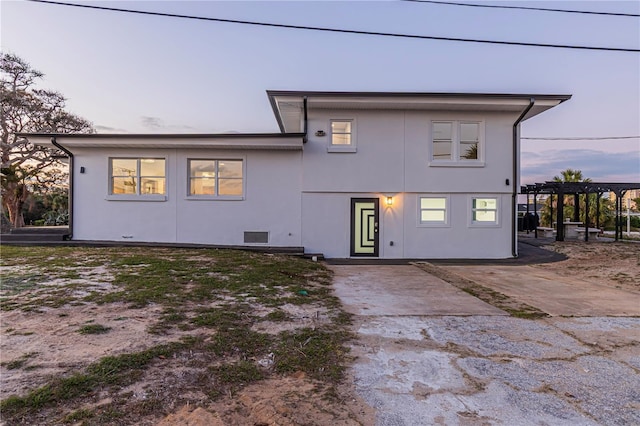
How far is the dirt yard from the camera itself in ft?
7.17

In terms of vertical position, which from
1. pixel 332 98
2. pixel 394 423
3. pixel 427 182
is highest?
pixel 332 98

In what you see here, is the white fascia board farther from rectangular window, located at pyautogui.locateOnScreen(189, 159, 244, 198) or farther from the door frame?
the door frame

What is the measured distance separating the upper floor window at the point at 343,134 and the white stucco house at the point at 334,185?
0.04 metres

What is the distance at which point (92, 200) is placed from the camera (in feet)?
35.6

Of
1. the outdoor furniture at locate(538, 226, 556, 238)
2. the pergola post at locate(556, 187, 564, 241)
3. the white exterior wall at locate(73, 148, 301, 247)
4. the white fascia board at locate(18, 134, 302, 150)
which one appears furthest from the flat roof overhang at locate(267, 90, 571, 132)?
the outdoor furniture at locate(538, 226, 556, 238)

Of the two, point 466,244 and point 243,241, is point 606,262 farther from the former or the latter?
point 243,241

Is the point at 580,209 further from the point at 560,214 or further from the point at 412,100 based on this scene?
the point at 412,100

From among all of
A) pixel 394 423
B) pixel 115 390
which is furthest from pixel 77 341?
pixel 394 423

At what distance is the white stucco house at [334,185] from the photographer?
1087 centimetres

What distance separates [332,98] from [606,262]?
9460 mm

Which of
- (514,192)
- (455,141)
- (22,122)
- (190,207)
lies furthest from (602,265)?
(22,122)

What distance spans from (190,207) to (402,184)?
7.15 m

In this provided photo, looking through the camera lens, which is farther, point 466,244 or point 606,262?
point 466,244

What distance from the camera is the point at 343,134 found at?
1112 cm
